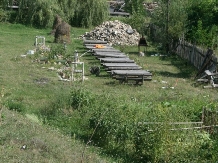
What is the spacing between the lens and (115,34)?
107 feet

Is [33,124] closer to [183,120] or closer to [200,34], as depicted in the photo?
[183,120]

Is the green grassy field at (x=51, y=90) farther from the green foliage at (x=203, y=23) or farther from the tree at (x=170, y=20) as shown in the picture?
the green foliage at (x=203, y=23)

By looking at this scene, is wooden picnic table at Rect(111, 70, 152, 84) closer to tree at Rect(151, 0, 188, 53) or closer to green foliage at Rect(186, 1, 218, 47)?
green foliage at Rect(186, 1, 218, 47)

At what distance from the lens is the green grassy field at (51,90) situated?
9.70m

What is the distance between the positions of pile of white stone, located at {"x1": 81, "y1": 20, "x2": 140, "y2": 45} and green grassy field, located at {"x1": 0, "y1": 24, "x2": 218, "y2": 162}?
66.3 inches

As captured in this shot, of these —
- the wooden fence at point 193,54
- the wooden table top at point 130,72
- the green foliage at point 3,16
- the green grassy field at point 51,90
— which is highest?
the green foliage at point 3,16

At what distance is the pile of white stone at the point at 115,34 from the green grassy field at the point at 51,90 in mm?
1685

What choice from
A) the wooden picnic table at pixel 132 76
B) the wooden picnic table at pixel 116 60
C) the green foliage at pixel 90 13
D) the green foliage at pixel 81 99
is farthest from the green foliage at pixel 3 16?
the green foliage at pixel 81 99

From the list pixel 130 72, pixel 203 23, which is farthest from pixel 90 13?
pixel 130 72

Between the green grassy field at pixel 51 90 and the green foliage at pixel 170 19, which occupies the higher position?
the green foliage at pixel 170 19

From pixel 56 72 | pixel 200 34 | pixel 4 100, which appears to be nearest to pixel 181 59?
pixel 200 34

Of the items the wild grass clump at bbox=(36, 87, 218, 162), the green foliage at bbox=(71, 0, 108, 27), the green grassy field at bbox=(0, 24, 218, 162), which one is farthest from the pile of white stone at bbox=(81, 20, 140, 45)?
the wild grass clump at bbox=(36, 87, 218, 162)

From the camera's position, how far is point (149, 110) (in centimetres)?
1173

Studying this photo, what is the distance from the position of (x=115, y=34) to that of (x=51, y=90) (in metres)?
16.2
